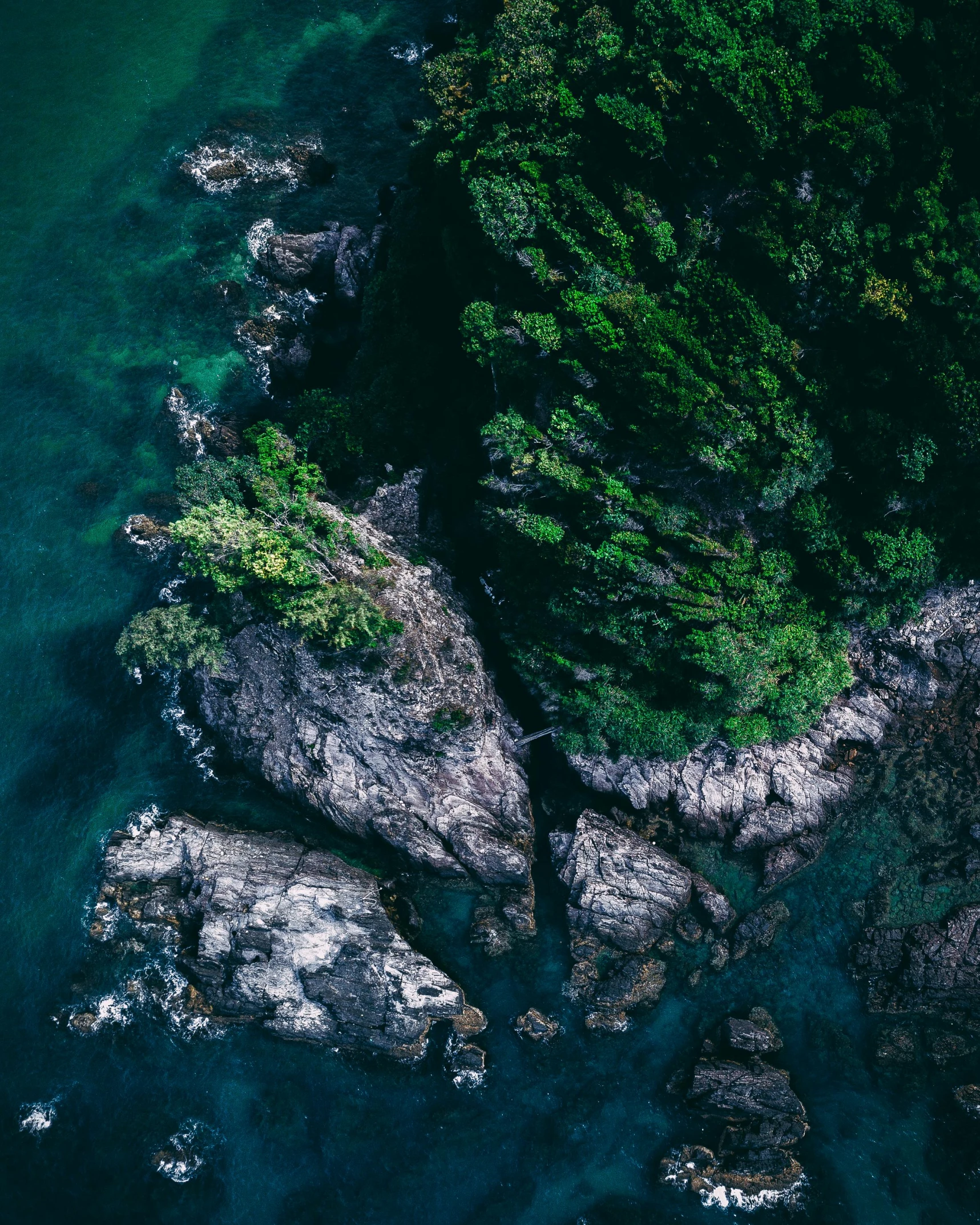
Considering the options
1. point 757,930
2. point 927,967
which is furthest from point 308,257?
point 927,967

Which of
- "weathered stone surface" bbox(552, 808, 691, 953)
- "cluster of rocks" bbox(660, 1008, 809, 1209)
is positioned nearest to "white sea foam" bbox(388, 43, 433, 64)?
"weathered stone surface" bbox(552, 808, 691, 953)

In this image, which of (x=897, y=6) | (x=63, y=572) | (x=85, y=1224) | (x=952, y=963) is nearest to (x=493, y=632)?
(x=63, y=572)

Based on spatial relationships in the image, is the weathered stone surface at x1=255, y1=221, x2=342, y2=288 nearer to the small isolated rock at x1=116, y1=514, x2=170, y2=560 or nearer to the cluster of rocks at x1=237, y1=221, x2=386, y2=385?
the cluster of rocks at x1=237, y1=221, x2=386, y2=385

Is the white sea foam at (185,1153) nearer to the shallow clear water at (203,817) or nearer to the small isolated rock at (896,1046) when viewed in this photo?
the shallow clear water at (203,817)

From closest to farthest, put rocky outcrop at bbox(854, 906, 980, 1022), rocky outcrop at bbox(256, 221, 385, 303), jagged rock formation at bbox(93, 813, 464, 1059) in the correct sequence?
rocky outcrop at bbox(854, 906, 980, 1022) < jagged rock formation at bbox(93, 813, 464, 1059) < rocky outcrop at bbox(256, 221, 385, 303)

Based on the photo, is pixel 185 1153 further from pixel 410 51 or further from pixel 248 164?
pixel 410 51

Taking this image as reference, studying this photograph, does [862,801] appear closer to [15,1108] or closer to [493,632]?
[493,632]
